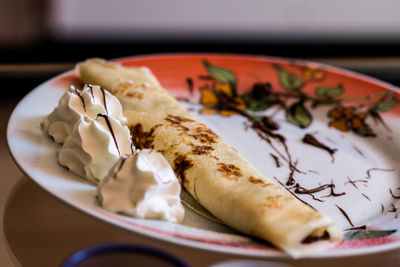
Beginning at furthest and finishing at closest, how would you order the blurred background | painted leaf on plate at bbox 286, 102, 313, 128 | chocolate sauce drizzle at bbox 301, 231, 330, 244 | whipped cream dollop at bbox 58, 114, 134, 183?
the blurred background
painted leaf on plate at bbox 286, 102, 313, 128
whipped cream dollop at bbox 58, 114, 134, 183
chocolate sauce drizzle at bbox 301, 231, 330, 244

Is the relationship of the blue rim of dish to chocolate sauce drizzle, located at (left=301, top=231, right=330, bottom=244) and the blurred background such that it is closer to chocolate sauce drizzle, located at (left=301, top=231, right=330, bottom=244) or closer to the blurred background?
chocolate sauce drizzle, located at (left=301, top=231, right=330, bottom=244)

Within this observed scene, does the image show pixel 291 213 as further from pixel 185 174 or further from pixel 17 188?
pixel 17 188

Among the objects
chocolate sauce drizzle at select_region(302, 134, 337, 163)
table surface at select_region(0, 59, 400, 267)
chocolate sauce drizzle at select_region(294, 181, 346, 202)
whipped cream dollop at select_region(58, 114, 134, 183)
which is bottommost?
table surface at select_region(0, 59, 400, 267)

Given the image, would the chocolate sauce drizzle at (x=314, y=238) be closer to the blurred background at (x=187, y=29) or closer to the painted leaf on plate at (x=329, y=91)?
the painted leaf on plate at (x=329, y=91)

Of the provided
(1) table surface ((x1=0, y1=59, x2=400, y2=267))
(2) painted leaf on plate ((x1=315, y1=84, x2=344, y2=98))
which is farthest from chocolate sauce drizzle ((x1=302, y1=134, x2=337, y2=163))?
(1) table surface ((x1=0, y1=59, x2=400, y2=267))

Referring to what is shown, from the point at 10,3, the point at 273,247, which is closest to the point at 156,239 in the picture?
the point at 273,247
